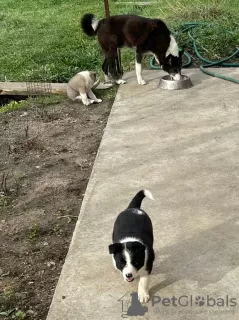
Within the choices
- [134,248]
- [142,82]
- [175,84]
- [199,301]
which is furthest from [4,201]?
[142,82]

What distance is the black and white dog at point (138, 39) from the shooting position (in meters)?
7.06

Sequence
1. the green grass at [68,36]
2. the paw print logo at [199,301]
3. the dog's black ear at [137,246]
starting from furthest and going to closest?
the green grass at [68,36], the paw print logo at [199,301], the dog's black ear at [137,246]

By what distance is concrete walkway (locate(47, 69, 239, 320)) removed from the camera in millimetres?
3197

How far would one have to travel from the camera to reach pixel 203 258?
354 centimetres

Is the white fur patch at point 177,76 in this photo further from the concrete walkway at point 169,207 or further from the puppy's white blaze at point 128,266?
the puppy's white blaze at point 128,266

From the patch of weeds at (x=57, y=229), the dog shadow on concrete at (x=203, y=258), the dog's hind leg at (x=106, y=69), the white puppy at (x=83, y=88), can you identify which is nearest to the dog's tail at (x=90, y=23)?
the dog's hind leg at (x=106, y=69)

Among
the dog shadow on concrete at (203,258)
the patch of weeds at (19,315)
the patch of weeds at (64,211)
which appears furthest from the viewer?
the patch of weeds at (64,211)

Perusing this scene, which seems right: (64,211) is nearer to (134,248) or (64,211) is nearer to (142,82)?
(134,248)

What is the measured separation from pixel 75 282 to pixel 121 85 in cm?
428

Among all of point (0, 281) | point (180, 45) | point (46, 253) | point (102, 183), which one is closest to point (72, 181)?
point (102, 183)

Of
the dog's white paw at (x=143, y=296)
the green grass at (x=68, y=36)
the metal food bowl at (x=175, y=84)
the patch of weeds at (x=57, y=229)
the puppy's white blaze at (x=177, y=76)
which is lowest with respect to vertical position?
the green grass at (x=68, y=36)

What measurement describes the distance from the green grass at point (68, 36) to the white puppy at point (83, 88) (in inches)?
41.0

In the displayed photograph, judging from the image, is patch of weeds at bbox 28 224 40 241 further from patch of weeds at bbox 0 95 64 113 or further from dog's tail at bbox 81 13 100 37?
dog's tail at bbox 81 13 100 37

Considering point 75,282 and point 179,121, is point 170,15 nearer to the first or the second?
point 179,121
